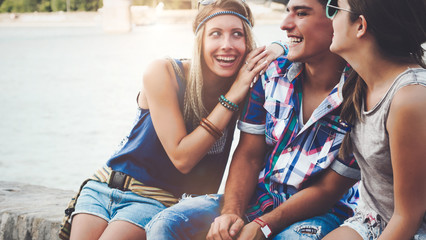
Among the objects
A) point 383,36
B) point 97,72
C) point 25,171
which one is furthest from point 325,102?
point 97,72

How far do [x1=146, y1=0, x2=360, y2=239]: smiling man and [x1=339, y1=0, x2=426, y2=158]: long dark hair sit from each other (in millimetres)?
448

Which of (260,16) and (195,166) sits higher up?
(195,166)

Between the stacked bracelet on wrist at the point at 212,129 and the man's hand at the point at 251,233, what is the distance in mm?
542

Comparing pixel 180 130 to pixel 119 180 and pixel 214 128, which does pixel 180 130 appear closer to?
pixel 214 128

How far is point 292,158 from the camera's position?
8.71ft

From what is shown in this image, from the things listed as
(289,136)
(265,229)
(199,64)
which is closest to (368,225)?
(265,229)

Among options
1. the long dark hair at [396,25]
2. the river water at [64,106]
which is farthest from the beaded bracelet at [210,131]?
the long dark hair at [396,25]

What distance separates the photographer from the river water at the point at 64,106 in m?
11.7

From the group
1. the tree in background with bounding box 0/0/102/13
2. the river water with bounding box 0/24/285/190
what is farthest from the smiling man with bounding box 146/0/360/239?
the tree in background with bounding box 0/0/102/13

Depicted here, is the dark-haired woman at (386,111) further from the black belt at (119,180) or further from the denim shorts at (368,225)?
the black belt at (119,180)

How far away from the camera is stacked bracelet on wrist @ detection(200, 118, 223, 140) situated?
2.83 m

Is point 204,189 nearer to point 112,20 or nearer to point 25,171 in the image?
point 25,171

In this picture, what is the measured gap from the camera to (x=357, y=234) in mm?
2283

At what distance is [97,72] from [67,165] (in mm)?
16536
